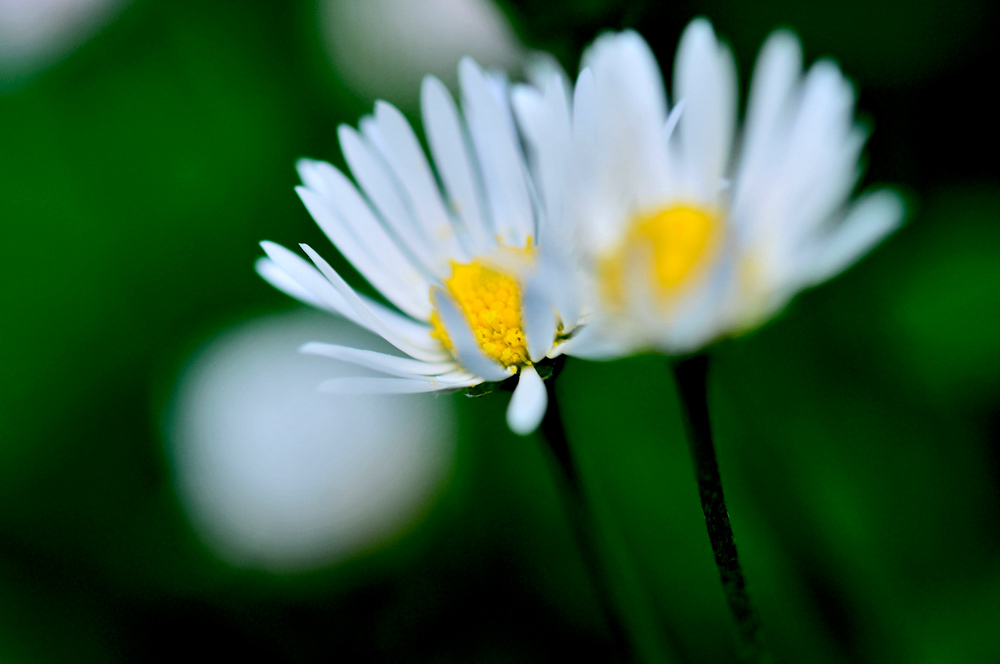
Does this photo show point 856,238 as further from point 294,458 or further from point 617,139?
point 294,458

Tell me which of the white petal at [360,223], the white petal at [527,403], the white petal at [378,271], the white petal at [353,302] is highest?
the white petal at [360,223]

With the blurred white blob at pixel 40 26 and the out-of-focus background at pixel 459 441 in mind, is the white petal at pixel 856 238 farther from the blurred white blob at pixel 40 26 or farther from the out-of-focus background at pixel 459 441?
the blurred white blob at pixel 40 26

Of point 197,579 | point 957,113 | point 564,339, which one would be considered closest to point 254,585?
point 197,579

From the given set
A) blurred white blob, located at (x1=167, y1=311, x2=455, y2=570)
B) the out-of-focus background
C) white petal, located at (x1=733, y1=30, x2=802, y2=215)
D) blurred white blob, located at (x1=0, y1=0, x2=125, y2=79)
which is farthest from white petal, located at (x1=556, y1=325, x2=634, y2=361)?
blurred white blob, located at (x1=0, y1=0, x2=125, y2=79)

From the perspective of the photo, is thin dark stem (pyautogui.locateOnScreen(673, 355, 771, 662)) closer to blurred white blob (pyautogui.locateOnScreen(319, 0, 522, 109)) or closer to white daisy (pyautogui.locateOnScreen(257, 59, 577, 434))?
white daisy (pyautogui.locateOnScreen(257, 59, 577, 434))

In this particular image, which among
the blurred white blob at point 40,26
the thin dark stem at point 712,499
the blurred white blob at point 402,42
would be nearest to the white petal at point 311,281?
the thin dark stem at point 712,499

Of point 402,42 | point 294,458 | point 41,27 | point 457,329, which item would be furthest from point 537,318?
point 41,27
